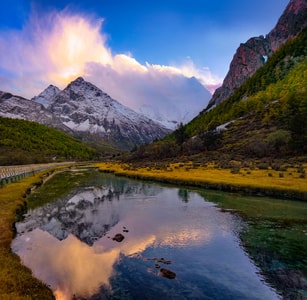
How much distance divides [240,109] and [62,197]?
472 feet

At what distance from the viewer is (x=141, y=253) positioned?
78.7 feet

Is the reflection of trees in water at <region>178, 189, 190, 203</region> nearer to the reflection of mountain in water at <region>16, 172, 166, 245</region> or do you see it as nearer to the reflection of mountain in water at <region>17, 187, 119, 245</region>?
the reflection of mountain in water at <region>16, 172, 166, 245</region>

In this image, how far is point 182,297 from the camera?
16.8 metres

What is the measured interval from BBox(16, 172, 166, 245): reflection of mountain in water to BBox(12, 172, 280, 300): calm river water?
0.33ft

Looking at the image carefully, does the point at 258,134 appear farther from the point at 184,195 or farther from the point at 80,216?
the point at 80,216

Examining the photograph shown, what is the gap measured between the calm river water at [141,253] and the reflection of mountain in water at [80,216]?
0.10 m

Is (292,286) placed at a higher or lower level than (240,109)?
lower

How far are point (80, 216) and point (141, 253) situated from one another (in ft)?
54.8

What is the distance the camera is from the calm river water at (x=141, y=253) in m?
17.8

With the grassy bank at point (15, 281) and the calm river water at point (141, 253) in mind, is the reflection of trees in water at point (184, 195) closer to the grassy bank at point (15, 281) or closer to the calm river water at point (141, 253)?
the calm river water at point (141, 253)

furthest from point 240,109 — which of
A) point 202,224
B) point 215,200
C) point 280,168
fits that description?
point 202,224

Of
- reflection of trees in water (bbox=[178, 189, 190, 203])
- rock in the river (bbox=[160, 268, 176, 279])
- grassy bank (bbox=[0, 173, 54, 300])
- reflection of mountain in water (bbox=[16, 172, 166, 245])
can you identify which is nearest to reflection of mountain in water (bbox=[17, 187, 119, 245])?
reflection of mountain in water (bbox=[16, 172, 166, 245])

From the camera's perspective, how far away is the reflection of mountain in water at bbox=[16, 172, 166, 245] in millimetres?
31175

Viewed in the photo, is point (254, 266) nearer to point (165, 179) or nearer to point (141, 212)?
point (141, 212)
